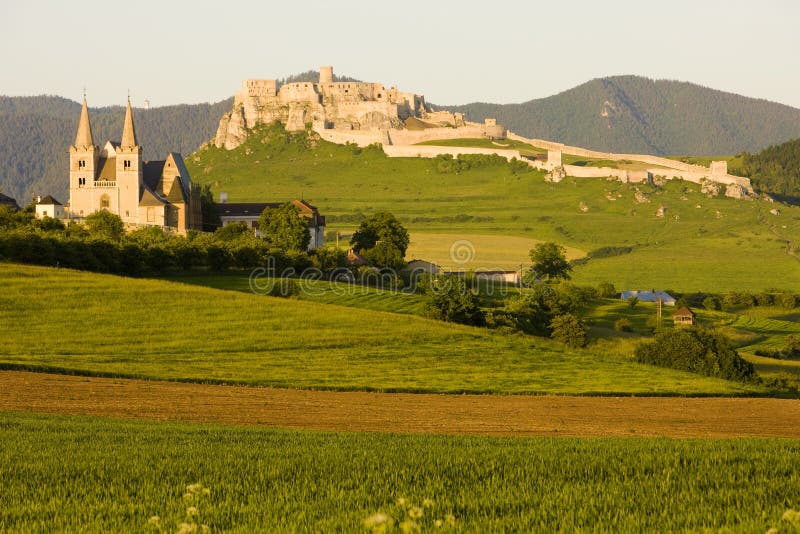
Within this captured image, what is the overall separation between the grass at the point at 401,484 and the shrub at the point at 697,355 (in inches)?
1446

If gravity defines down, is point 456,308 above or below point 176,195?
below

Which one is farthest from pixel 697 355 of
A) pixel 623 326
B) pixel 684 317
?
pixel 684 317

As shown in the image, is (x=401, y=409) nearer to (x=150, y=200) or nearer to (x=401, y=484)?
(x=401, y=484)

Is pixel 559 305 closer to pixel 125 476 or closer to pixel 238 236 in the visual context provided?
pixel 238 236

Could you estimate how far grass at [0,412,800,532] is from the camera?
427 inches

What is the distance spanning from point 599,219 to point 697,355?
111 metres

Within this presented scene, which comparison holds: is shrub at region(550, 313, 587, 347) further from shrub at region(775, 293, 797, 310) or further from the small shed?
shrub at region(775, 293, 797, 310)

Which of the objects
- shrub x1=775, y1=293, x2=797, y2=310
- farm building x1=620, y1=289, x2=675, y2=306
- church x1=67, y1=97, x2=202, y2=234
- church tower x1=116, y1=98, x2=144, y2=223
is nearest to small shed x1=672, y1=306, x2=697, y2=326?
farm building x1=620, y1=289, x2=675, y2=306

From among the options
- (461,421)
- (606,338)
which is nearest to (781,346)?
(606,338)

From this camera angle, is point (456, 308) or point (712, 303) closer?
point (456, 308)

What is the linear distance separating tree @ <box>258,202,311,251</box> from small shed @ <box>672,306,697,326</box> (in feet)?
112

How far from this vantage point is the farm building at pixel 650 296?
348ft

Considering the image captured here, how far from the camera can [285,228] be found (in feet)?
348

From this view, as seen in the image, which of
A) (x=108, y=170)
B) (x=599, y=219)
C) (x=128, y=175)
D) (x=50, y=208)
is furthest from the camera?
(x=599, y=219)
